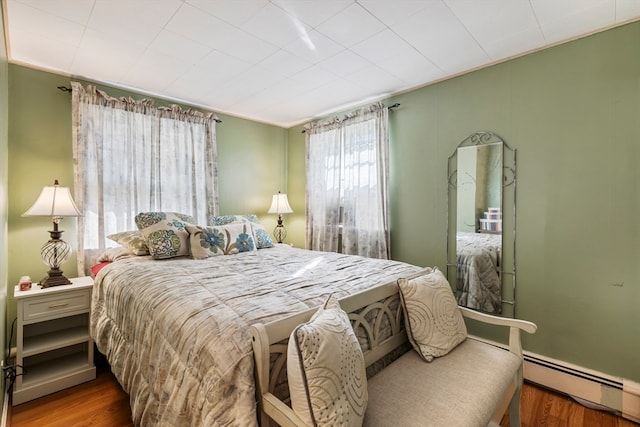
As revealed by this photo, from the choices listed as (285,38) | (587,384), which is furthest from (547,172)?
(285,38)

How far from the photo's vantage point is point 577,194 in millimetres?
2062

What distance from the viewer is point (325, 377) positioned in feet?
2.98

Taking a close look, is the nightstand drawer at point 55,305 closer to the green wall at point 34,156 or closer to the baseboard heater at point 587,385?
the green wall at point 34,156

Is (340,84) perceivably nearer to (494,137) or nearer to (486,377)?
(494,137)

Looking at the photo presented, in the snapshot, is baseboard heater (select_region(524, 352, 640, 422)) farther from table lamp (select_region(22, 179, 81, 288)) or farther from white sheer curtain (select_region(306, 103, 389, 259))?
table lamp (select_region(22, 179, 81, 288))

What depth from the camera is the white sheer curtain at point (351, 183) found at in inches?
123

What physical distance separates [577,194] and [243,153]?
3.44 meters

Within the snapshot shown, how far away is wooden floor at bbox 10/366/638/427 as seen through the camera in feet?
5.85

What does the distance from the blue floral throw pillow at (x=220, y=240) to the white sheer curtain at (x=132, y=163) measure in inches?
32.1

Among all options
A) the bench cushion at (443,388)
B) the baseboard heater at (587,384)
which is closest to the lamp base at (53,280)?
the bench cushion at (443,388)

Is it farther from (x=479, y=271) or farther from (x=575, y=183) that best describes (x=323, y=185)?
(x=575, y=183)

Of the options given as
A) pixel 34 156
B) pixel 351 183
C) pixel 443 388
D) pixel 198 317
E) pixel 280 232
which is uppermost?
pixel 34 156

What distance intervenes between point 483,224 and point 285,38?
216 cm

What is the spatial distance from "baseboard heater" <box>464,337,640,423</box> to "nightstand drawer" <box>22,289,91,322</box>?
3.44 meters
